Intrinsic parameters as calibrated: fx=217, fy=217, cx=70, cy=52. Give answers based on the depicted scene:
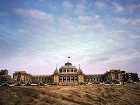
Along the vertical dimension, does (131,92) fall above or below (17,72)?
below

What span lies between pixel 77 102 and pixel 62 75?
4483 cm

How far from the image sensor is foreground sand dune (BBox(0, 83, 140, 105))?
7550 cm

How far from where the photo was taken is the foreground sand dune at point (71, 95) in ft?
248

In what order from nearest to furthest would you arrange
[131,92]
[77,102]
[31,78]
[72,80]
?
[77,102] < [131,92] < [72,80] < [31,78]

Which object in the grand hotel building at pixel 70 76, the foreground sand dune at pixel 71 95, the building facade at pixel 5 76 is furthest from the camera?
the building facade at pixel 5 76

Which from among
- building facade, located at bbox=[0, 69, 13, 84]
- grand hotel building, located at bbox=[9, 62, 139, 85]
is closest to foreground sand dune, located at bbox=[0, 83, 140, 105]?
grand hotel building, located at bbox=[9, 62, 139, 85]

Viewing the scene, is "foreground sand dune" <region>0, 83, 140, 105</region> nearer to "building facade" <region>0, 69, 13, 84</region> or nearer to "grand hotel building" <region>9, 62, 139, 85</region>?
"grand hotel building" <region>9, 62, 139, 85</region>

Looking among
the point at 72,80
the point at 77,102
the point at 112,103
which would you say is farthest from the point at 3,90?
the point at 72,80

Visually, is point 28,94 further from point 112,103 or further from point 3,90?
point 112,103

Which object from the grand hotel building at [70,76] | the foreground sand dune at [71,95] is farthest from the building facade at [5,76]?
the foreground sand dune at [71,95]

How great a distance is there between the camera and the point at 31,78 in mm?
135375

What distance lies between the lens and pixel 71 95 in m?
84.0

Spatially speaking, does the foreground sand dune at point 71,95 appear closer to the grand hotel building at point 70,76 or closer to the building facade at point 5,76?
the grand hotel building at point 70,76

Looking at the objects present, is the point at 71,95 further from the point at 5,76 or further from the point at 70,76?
the point at 5,76
